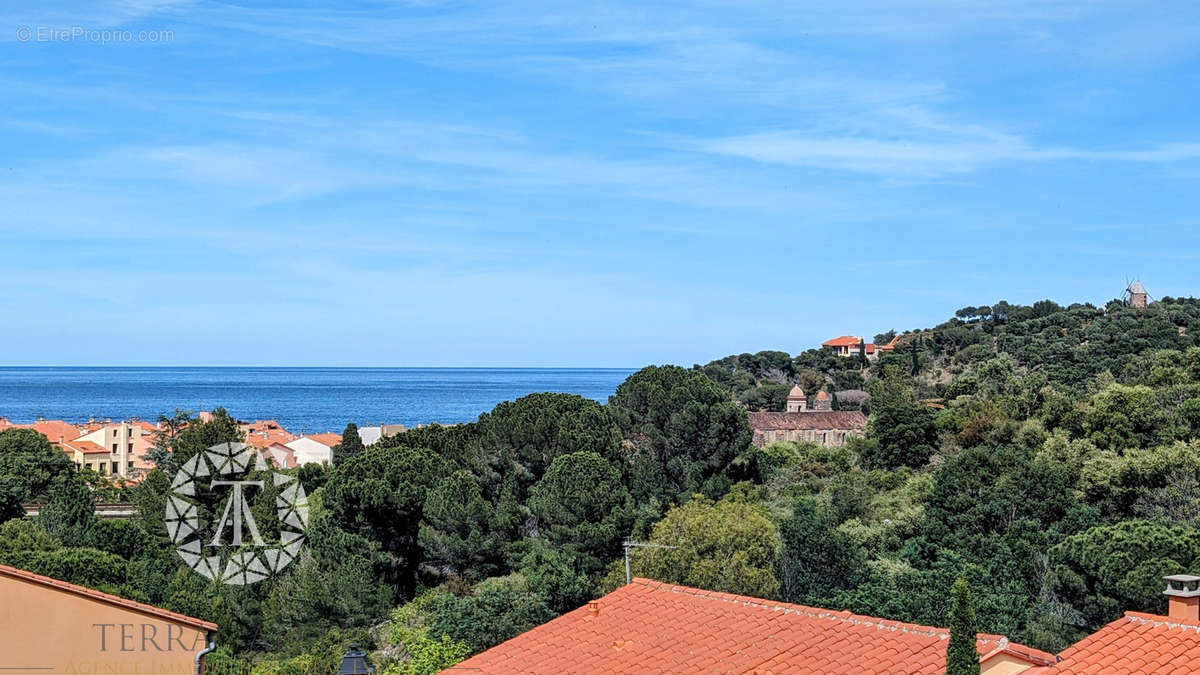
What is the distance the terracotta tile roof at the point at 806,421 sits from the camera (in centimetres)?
6350

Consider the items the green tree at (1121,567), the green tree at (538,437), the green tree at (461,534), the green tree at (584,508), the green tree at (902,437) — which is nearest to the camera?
the green tree at (1121,567)

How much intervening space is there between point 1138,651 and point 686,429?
21.2m

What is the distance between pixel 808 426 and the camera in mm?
63719

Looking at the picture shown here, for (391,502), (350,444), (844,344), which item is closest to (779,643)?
(391,502)

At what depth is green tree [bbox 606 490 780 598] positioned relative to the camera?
20.7 metres

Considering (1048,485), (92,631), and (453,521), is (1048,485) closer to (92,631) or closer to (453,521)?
(453,521)

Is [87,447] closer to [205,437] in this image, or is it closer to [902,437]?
[205,437]

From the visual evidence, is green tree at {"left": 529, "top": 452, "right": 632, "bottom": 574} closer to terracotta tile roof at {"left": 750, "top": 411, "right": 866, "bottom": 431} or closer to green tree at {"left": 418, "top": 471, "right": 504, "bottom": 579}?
green tree at {"left": 418, "top": 471, "right": 504, "bottom": 579}

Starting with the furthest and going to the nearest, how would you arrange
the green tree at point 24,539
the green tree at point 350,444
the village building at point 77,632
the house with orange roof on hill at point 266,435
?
the house with orange roof on hill at point 266,435
the green tree at point 350,444
the green tree at point 24,539
the village building at point 77,632

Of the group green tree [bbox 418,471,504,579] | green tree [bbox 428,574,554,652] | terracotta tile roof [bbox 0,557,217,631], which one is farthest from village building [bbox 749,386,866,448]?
terracotta tile roof [bbox 0,557,217,631]

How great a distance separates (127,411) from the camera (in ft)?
413

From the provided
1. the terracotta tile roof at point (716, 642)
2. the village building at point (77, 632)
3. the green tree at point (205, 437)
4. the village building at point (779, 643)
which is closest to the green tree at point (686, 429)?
the green tree at point (205, 437)

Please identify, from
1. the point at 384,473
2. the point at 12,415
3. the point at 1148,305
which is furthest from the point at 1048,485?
the point at 12,415

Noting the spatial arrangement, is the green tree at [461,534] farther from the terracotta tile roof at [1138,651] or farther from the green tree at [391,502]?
the terracotta tile roof at [1138,651]
